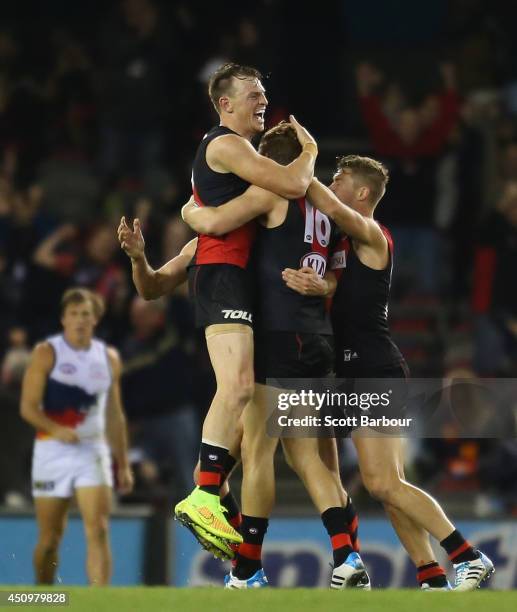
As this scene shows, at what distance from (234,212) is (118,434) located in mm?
3395

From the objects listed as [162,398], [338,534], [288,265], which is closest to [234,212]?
[288,265]

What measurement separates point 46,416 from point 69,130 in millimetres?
6054

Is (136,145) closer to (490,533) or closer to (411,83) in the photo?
(411,83)

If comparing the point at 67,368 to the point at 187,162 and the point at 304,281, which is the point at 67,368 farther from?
the point at 187,162

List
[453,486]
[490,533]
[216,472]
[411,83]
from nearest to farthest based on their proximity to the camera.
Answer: [216,472] < [490,533] < [453,486] < [411,83]

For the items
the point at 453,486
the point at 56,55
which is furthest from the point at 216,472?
the point at 56,55

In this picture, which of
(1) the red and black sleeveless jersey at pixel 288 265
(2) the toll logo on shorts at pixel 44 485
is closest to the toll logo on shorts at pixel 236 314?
(1) the red and black sleeveless jersey at pixel 288 265

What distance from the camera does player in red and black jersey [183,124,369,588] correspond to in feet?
26.7

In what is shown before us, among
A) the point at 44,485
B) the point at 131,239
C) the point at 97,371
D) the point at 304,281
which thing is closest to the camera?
the point at 304,281

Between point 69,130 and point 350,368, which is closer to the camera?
point 350,368

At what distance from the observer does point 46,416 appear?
10.9 meters

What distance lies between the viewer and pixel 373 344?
8.41m

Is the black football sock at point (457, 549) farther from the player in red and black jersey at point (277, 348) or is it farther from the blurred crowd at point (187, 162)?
the blurred crowd at point (187, 162)

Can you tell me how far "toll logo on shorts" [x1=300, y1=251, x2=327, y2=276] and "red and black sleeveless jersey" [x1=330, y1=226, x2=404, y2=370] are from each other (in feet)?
0.58
